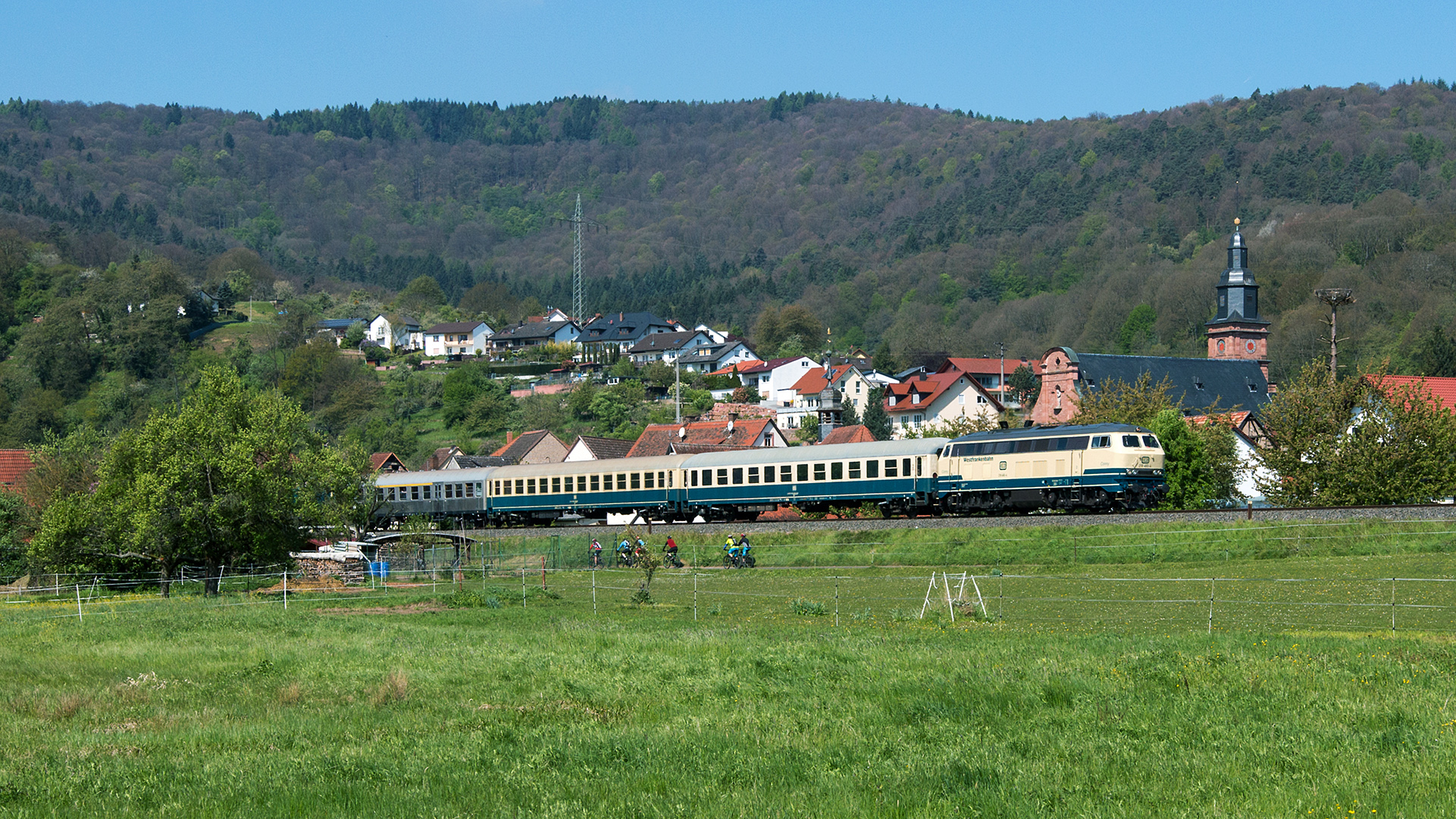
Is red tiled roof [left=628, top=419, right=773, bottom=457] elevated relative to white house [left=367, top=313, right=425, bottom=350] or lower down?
lower down

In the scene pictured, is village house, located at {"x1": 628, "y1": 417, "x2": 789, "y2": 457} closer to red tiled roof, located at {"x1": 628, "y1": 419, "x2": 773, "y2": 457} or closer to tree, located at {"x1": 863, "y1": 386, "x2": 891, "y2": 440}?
red tiled roof, located at {"x1": 628, "y1": 419, "x2": 773, "y2": 457}

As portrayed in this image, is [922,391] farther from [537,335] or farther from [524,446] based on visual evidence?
[537,335]

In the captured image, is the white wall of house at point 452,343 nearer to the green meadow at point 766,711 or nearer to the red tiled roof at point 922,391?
the red tiled roof at point 922,391

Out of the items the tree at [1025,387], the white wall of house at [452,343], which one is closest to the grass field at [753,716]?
the tree at [1025,387]

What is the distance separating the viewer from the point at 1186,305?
148m

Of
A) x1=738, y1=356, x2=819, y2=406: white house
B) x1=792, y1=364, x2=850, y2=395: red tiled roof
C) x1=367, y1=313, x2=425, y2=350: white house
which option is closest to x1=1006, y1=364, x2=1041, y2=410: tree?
x1=792, y1=364, x2=850, y2=395: red tiled roof

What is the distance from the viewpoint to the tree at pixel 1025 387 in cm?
10912

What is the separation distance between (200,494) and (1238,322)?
94583 mm

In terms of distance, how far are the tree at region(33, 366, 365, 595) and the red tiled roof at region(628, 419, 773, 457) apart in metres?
34.6

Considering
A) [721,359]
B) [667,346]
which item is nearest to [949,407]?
[721,359]

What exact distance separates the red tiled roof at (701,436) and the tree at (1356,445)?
38.2 meters

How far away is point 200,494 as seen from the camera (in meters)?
44.6

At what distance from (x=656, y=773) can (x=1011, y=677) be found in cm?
656

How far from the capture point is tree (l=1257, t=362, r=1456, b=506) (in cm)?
4578
